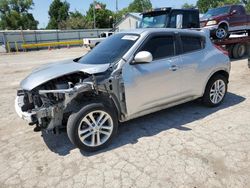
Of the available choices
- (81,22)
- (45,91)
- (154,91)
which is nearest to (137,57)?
(154,91)

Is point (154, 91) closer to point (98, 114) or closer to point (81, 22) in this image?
point (98, 114)

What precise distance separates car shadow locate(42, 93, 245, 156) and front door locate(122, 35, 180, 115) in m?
0.45

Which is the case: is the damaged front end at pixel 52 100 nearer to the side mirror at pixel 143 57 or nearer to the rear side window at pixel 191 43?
the side mirror at pixel 143 57

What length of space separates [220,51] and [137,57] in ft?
7.79

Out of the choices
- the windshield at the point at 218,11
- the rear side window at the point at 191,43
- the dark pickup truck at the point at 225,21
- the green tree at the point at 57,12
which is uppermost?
the green tree at the point at 57,12

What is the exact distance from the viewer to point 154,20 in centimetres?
1055

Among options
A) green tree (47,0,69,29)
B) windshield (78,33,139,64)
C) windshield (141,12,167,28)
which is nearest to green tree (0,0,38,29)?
green tree (47,0,69,29)

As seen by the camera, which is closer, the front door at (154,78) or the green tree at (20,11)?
the front door at (154,78)

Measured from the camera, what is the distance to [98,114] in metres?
4.02

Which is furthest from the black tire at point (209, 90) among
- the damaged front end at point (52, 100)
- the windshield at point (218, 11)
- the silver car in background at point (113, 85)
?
the windshield at point (218, 11)

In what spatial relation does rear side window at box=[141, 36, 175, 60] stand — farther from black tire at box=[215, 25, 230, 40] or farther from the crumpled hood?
black tire at box=[215, 25, 230, 40]

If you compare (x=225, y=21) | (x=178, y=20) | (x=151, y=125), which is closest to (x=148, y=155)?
(x=151, y=125)

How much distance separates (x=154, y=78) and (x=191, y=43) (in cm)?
131

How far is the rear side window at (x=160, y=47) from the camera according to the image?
4.53m
